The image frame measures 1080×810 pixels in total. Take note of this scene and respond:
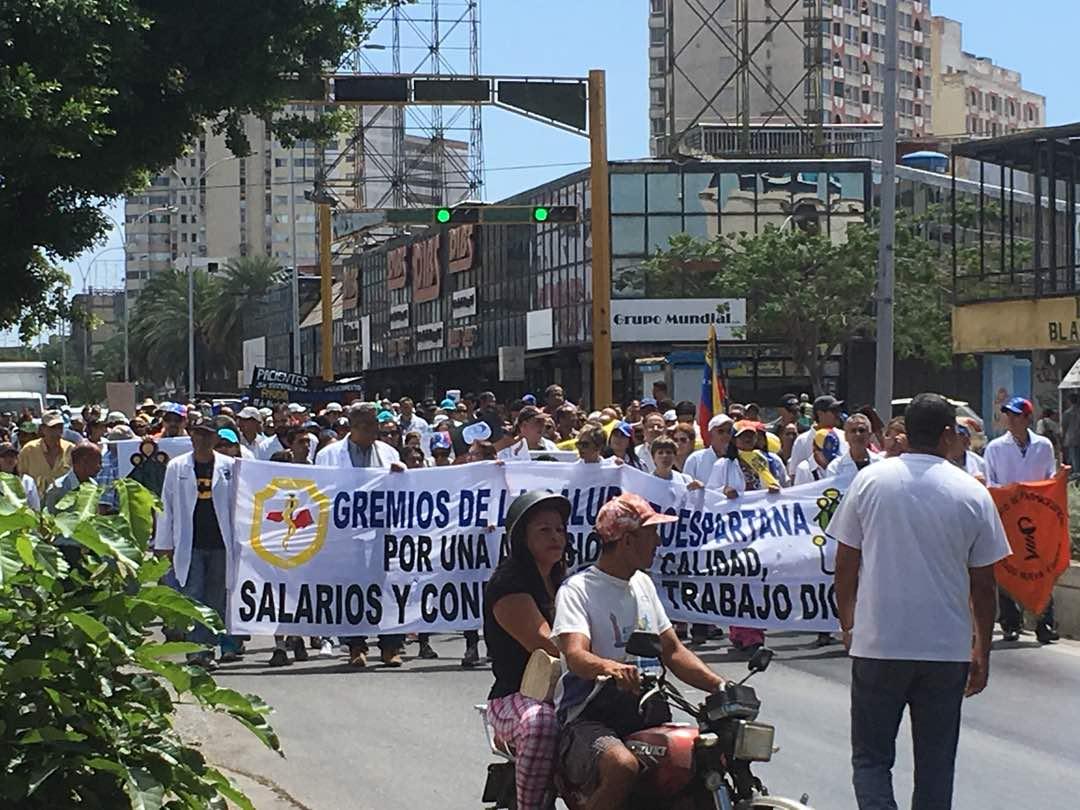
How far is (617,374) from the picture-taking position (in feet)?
197

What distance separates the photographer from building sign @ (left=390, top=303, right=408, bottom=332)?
78.5 meters

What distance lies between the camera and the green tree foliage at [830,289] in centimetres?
5269

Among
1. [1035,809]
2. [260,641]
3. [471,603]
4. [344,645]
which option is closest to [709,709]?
[1035,809]

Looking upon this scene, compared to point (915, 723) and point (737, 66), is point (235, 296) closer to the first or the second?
point (737, 66)

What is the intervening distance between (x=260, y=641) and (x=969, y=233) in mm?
47663

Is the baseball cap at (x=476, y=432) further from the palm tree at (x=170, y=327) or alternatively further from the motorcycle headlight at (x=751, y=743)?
the palm tree at (x=170, y=327)

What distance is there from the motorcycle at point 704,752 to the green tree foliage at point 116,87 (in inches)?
232

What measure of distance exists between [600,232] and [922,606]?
54.8ft

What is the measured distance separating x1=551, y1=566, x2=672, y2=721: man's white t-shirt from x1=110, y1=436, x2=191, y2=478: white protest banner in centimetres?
1161

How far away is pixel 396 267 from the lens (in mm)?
80062

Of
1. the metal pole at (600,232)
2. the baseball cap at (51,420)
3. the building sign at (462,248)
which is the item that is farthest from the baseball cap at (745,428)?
the building sign at (462,248)

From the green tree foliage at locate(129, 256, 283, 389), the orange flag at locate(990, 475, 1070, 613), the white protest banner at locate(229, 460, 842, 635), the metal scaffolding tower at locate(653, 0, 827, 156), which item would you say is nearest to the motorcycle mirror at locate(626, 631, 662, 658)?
the white protest banner at locate(229, 460, 842, 635)

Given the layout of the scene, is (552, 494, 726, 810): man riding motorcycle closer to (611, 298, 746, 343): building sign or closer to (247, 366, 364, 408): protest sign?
(247, 366, 364, 408): protest sign

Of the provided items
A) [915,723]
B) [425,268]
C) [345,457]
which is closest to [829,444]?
[345,457]
